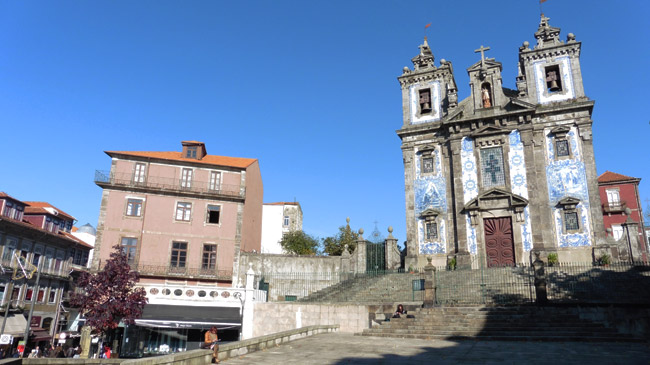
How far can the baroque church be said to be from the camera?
25312 millimetres

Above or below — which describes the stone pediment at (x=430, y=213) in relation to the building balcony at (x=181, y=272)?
above

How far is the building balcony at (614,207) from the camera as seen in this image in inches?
1643

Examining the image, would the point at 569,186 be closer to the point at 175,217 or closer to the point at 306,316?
the point at 306,316

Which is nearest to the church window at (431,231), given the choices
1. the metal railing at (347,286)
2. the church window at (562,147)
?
the metal railing at (347,286)

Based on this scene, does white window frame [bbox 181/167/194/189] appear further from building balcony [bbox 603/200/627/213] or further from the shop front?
building balcony [bbox 603/200/627/213]

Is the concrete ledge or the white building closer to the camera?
the concrete ledge

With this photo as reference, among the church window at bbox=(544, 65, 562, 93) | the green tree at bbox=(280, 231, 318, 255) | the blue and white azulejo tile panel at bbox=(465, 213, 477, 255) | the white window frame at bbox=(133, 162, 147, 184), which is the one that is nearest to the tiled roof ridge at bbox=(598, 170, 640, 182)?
the church window at bbox=(544, 65, 562, 93)

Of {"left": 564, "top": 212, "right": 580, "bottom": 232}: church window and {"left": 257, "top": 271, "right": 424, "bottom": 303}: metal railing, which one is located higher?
{"left": 564, "top": 212, "right": 580, "bottom": 232}: church window

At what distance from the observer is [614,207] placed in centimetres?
4206

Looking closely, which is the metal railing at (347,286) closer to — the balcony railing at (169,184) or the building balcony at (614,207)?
the balcony railing at (169,184)

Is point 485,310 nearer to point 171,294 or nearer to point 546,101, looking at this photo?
point 171,294

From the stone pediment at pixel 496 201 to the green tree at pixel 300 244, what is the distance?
1883 cm

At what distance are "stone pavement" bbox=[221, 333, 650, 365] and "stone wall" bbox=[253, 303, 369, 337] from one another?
543 centimetres

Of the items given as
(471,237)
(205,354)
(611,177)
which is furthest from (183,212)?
(611,177)
